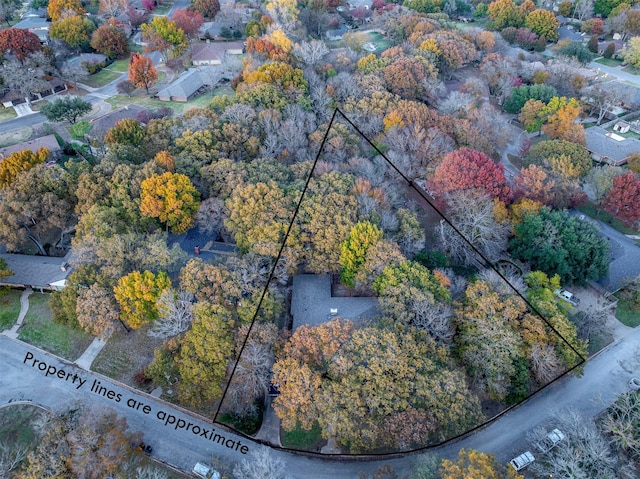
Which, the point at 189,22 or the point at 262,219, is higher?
the point at 189,22

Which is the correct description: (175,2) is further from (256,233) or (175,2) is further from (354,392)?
(354,392)

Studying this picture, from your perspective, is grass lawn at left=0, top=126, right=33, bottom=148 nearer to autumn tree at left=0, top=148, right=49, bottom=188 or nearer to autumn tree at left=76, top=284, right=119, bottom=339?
autumn tree at left=0, top=148, right=49, bottom=188

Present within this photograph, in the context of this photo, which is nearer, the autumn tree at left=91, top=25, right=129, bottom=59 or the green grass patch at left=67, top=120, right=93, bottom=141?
the green grass patch at left=67, top=120, right=93, bottom=141

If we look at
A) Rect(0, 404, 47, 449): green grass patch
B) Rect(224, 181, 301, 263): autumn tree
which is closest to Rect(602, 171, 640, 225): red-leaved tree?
Rect(224, 181, 301, 263): autumn tree

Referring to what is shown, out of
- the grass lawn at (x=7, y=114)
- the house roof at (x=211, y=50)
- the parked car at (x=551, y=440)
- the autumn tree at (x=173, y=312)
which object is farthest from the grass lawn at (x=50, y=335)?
the house roof at (x=211, y=50)

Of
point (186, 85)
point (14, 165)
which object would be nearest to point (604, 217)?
point (186, 85)

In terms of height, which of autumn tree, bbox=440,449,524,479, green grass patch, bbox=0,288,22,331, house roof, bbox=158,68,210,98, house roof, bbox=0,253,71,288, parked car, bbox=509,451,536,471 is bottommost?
green grass patch, bbox=0,288,22,331

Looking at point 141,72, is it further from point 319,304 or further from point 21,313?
point 319,304
